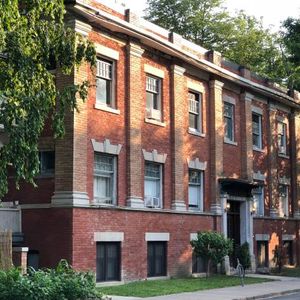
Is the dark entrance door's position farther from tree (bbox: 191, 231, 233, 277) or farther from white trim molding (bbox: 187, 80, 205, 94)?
white trim molding (bbox: 187, 80, 205, 94)

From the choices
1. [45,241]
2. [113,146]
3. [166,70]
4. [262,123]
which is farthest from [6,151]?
[262,123]

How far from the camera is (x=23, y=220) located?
2102 centimetres

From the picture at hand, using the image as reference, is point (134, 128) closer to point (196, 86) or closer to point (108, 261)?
point (108, 261)

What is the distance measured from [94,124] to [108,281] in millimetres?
5508

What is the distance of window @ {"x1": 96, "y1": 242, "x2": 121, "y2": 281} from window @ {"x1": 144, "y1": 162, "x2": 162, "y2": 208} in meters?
2.86

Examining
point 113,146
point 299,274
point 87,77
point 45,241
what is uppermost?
point 87,77

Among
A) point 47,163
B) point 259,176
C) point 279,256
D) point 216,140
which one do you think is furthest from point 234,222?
point 47,163

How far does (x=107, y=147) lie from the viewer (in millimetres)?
22156

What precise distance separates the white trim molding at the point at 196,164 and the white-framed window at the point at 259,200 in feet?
17.3

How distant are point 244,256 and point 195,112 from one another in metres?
6.99

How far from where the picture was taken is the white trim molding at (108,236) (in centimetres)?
A: 2100

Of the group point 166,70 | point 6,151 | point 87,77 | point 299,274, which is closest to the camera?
point 6,151

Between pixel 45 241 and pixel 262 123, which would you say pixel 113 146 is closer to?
pixel 45 241

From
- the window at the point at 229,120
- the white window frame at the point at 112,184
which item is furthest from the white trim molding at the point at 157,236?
the window at the point at 229,120
